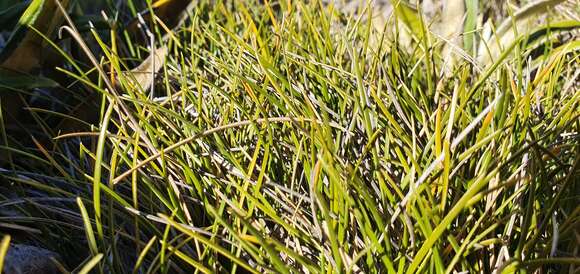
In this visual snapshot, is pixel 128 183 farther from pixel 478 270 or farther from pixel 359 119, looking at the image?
pixel 478 270

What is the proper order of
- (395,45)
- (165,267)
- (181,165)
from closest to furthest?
1. (165,267)
2. (181,165)
3. (395,45)

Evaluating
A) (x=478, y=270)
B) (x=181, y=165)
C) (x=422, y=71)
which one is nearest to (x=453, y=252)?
(x=478, y=270)

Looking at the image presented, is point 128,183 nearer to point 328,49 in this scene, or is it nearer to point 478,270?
point 328,49

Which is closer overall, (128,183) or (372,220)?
(372,220)

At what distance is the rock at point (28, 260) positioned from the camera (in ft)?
2.25

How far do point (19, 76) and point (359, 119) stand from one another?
1.72 ft

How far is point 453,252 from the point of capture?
0.71 metres

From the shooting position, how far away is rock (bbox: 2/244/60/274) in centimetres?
69

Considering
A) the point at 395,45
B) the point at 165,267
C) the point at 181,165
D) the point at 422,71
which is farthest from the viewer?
the point at 422,71

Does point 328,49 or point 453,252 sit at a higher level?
point 328,49

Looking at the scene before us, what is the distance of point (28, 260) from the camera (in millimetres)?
711

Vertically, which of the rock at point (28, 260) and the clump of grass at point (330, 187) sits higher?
the clump of grass at point (330, 187)

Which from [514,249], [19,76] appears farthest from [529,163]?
[19,76]

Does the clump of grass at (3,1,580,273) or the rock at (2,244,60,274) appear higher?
the clump of grass at (3,1,580,273)
